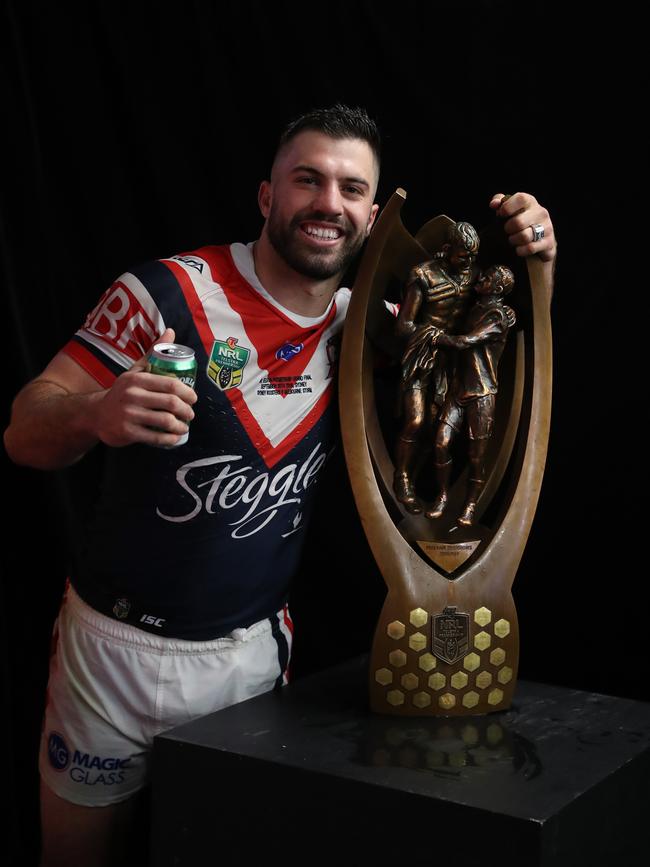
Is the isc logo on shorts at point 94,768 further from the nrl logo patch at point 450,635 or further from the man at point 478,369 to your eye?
the man at point 478,369

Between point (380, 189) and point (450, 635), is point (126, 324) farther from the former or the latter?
point (380, 189)

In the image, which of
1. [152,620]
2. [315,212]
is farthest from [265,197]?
[152,620]

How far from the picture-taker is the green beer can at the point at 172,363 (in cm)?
125

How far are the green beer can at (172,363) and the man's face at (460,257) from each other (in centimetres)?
50

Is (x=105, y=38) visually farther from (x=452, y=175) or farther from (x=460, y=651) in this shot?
(x=460, y=651)

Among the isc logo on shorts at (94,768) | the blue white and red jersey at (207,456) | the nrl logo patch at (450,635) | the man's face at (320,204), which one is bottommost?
the isc logo on shorts at (94,768)

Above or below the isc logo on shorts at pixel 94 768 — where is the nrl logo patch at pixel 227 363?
above

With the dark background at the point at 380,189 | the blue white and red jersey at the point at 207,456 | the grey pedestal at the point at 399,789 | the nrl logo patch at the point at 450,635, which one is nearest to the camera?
the grey pedestal at the point at 399,789

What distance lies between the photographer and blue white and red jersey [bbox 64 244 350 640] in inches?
63.3

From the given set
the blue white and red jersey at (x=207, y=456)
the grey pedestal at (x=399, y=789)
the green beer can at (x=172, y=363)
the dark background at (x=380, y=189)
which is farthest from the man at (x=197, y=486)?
the dark background at (x=380, y=189)

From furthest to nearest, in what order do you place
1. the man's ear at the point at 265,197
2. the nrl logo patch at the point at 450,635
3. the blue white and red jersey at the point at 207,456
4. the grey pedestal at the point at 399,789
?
the man's ear at the point at 265,197, the blue white and red jersey at the point at 207,456, the nrl logo patch at the point at 450,635, the grey pedestal at the point at 399,789

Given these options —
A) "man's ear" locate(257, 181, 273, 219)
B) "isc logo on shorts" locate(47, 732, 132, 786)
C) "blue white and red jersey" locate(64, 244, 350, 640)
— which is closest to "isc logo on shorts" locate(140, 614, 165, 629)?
"blue white and red jersey" locate(64, 244, 350, 640)

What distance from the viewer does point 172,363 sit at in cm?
125

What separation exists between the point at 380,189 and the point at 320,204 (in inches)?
28.2
